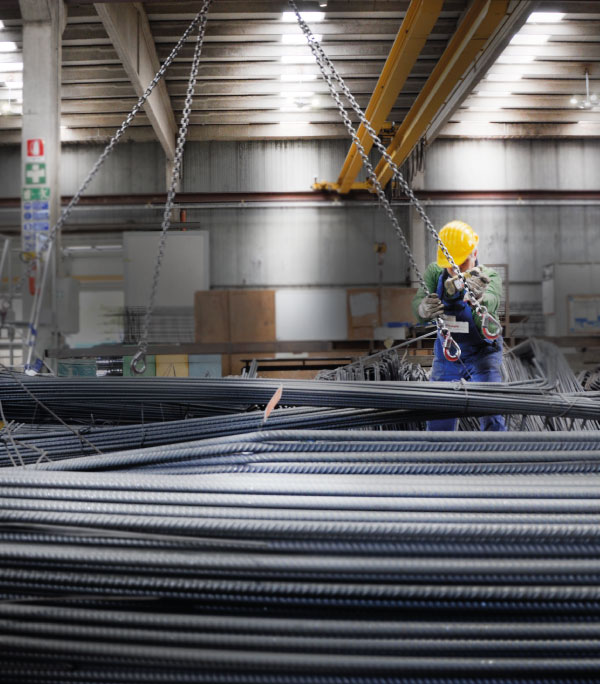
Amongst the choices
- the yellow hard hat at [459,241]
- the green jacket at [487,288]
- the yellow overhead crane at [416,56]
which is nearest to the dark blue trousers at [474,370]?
the green jacket at [487,288]

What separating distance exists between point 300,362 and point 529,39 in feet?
16.0

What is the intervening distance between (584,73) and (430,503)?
8362 millimetres

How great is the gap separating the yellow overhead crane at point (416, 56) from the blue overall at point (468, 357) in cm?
255

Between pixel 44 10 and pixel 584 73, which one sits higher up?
pixel 584 73

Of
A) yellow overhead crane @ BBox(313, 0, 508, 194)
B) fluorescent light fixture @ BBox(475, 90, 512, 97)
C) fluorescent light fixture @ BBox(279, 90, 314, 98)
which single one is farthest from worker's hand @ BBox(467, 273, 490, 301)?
fluorescent light fixture @ BBox(475, 90, 512, 97)

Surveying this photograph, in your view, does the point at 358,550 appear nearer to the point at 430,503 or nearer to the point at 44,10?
the point at 430,503

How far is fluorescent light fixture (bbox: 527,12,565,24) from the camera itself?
20.1 ft

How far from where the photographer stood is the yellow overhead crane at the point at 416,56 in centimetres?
456

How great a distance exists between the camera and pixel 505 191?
915 cm

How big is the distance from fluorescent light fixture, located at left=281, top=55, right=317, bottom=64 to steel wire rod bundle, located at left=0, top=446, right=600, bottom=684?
696cm

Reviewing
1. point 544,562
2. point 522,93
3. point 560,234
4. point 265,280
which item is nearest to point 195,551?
point 544,562

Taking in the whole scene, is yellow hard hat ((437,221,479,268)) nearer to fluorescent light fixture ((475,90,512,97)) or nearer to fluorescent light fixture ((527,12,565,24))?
fluorescent light fixture ((527,12,565,24))

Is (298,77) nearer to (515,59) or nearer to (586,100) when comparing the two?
(515,59)

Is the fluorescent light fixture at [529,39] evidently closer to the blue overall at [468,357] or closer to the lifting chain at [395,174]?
the blue overall at [468,357]
